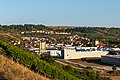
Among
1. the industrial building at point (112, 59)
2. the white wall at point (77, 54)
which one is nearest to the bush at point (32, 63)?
the industrial building at point (112, 59)

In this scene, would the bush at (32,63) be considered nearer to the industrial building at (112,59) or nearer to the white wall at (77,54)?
the industrial building at (112,59)

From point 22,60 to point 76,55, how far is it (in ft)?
220

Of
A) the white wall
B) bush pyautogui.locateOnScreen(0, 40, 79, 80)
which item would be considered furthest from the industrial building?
bush pyautogui.locateOnScreen(0, 40, 79, 80)

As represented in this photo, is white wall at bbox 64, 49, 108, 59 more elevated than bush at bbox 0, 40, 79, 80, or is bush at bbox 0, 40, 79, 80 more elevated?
bush at bbox 0, 40, 79, 80

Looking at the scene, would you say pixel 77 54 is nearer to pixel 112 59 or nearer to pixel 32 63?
pixel 112 59

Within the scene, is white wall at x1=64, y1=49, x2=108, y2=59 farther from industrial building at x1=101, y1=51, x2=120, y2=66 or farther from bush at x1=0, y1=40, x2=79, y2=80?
bush at x1=0, y1=40, x2=79, y2=80

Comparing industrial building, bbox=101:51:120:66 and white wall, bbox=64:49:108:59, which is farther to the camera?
white wall, bbox=64:49:108:59

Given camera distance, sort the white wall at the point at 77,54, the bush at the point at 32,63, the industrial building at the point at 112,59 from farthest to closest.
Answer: the white wall at the point at 77,54, the industrial building at the point at 112,59, the bush at the point at 32,63

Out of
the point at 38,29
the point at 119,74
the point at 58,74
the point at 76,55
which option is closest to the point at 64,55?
the point at 76,55

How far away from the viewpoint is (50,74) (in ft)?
75.3

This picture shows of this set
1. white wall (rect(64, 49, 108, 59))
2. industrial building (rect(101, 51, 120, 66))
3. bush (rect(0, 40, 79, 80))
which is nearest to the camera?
bush (rect(0, 40, 79, 80))

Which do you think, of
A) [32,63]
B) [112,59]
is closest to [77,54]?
[112,59]

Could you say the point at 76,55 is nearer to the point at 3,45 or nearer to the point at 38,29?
the point at 3,45

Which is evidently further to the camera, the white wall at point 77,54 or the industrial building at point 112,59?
the white wall at point 77,54
